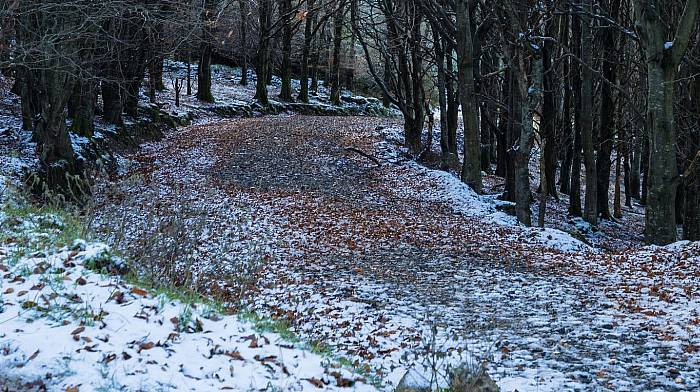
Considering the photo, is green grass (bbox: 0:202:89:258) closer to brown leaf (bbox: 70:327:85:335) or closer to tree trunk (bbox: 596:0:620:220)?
brown leaf (bbox: 70:327:85:335)

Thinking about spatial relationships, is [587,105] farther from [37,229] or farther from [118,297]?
[118,297]

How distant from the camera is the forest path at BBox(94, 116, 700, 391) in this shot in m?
6.18

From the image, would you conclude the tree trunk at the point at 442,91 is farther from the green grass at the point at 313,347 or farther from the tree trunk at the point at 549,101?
the green grass at the point at 313,347

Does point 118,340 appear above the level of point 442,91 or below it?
below

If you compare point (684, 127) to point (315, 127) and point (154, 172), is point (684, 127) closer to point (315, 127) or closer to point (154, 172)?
point (154, 172)

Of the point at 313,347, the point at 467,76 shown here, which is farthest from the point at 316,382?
the point at 467,76

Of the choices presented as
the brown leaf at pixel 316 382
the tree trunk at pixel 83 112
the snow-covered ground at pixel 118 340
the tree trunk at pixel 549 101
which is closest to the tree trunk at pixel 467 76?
the tree trunk at pixel 549 101

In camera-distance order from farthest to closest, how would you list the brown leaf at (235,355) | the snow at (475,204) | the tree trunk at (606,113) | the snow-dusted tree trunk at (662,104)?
1. the tree trunk at (606,113)
2. the snow at (475,204)
3. the snow-dusted tree trunk at (662,104)
4. the brown leaf at (235,355)

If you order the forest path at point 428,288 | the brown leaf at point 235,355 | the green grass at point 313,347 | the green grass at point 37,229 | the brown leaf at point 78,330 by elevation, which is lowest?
the forest path at point 428,288

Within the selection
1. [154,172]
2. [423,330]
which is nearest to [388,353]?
[423,330]

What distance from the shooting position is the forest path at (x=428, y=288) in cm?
618

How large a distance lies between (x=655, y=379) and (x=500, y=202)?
1207cm

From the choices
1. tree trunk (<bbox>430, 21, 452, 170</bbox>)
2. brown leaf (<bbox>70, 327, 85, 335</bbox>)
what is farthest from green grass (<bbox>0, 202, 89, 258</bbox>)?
tree trunk (<bbox>430, 21, 452, 170</bbox>)

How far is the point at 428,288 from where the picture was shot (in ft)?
30.1
